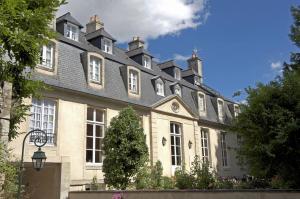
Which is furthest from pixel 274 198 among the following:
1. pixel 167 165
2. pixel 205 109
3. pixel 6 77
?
pixel 205 109

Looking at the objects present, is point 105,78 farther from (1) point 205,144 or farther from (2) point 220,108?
(2) point 220,108

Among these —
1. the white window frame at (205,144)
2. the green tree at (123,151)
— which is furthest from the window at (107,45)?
the white window frame at (205,144)

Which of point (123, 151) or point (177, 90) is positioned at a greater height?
point (177, 90)

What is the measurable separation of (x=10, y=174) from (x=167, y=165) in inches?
547

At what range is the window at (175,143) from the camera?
22.2 meters

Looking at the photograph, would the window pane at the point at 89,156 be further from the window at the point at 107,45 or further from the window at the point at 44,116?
the window at the point at 107,45

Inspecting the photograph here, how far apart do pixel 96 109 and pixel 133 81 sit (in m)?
3.42

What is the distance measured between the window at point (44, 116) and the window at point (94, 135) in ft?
6.96

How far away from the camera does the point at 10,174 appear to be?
7.87 m

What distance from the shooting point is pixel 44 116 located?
598 inches

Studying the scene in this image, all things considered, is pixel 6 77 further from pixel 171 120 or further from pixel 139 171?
pixel 171 120

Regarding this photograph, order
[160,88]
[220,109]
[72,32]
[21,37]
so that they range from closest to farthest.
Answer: [21,37]
[72,32]
[160,88]
[220,109]

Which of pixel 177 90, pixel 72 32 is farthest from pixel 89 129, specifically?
pixel 177 90

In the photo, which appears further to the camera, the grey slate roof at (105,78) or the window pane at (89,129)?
the window pane at (89,129)
